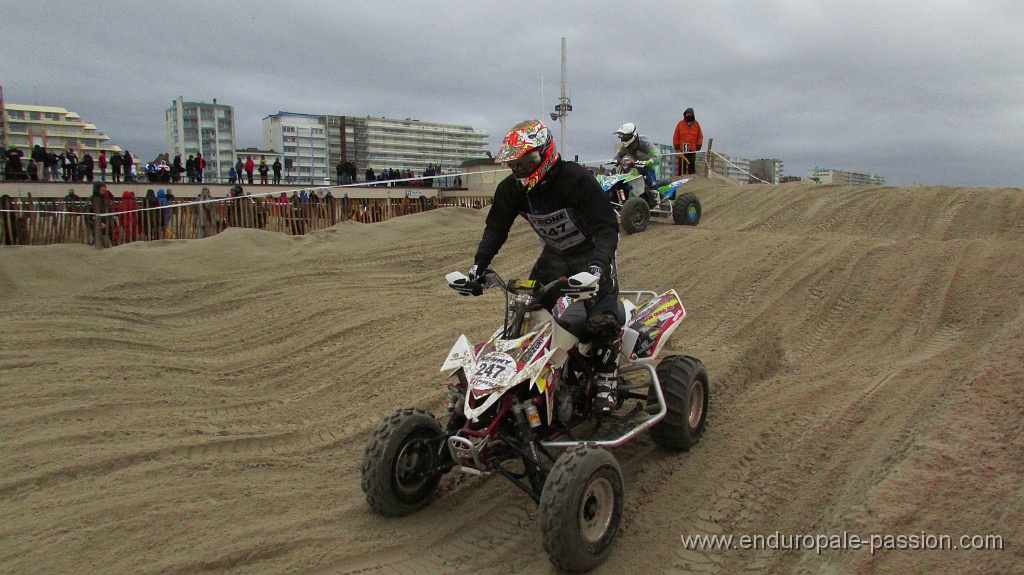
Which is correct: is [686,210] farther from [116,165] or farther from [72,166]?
[72,166]

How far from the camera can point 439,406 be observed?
5.44 m

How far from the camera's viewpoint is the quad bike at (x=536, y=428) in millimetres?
3203

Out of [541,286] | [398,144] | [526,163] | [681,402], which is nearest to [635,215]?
[681,402]

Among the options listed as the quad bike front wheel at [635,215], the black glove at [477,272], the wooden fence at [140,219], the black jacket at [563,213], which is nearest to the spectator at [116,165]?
the wooden fence at [140,219]

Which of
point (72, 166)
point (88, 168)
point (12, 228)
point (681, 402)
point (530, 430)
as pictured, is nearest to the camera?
point (530, 430)

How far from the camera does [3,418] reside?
4926 millimetres

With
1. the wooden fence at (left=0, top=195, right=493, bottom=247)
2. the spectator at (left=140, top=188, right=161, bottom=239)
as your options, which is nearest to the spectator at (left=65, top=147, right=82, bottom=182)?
the wooden fence at (left=0, top=195, right=493, bottom=247)

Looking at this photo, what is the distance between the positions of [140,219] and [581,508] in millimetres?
12052

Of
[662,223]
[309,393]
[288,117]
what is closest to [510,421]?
[309,393]

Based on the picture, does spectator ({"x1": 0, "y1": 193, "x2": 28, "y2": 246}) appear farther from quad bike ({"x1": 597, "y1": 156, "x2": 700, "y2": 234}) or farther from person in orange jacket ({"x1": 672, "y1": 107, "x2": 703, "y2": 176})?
person in orange jacket ({"x1": 672, "y1": 107, "x2": 703, "y2": 176})

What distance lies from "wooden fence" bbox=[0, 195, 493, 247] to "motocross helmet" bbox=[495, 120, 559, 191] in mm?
9973

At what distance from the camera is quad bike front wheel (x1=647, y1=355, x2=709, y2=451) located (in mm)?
4367

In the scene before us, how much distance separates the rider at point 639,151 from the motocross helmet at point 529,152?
26.1 feet

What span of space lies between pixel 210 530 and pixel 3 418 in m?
2.67
